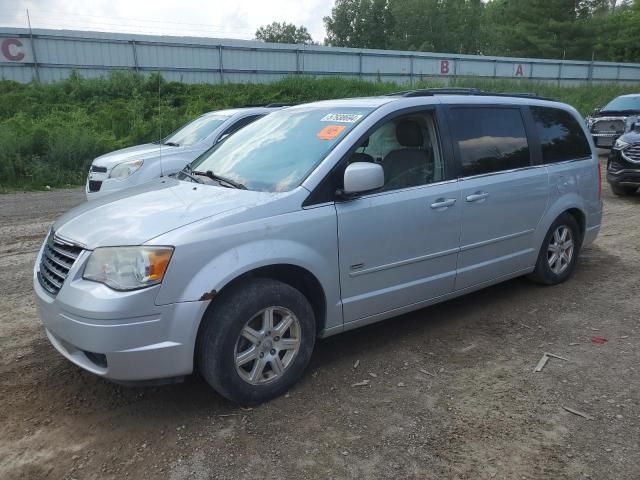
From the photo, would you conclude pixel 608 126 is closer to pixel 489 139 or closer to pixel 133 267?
pixel 489 139

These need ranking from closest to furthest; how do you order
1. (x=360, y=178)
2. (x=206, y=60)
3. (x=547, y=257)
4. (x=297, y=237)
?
(x=297, y=237), (x=360, y=178), (x=547, y=257), (x=206, y=60)

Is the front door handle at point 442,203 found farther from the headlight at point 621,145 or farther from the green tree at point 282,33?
the green tree at point 282,33

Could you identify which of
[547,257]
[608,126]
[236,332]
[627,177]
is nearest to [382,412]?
[236,332]

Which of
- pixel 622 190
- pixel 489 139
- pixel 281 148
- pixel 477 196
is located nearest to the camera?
pixel 281 148

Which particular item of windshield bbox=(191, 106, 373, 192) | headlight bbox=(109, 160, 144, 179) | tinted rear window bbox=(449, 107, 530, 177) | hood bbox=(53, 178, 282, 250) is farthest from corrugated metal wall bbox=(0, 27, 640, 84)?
tinted rear window bbox=(449, 107, 530, 177)

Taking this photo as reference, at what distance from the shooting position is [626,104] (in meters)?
16.6

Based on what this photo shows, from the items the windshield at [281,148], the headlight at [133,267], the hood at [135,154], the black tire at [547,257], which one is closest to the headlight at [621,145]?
the black tire at [547,257]

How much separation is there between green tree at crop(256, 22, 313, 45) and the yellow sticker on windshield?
89.6 metres

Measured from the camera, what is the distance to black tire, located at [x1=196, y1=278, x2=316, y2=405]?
3215 millimetres

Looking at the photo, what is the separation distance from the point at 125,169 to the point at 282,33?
3476 inches

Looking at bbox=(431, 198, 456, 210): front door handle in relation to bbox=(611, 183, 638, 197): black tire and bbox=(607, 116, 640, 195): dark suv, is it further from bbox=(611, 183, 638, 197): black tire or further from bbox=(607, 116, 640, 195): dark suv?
bbox=(611, 183, 638, 197): black tire

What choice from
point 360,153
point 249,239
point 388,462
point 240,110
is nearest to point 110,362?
point 249,239

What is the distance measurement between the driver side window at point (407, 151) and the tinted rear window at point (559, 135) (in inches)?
56.4

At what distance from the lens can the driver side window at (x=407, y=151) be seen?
13.6 feet
